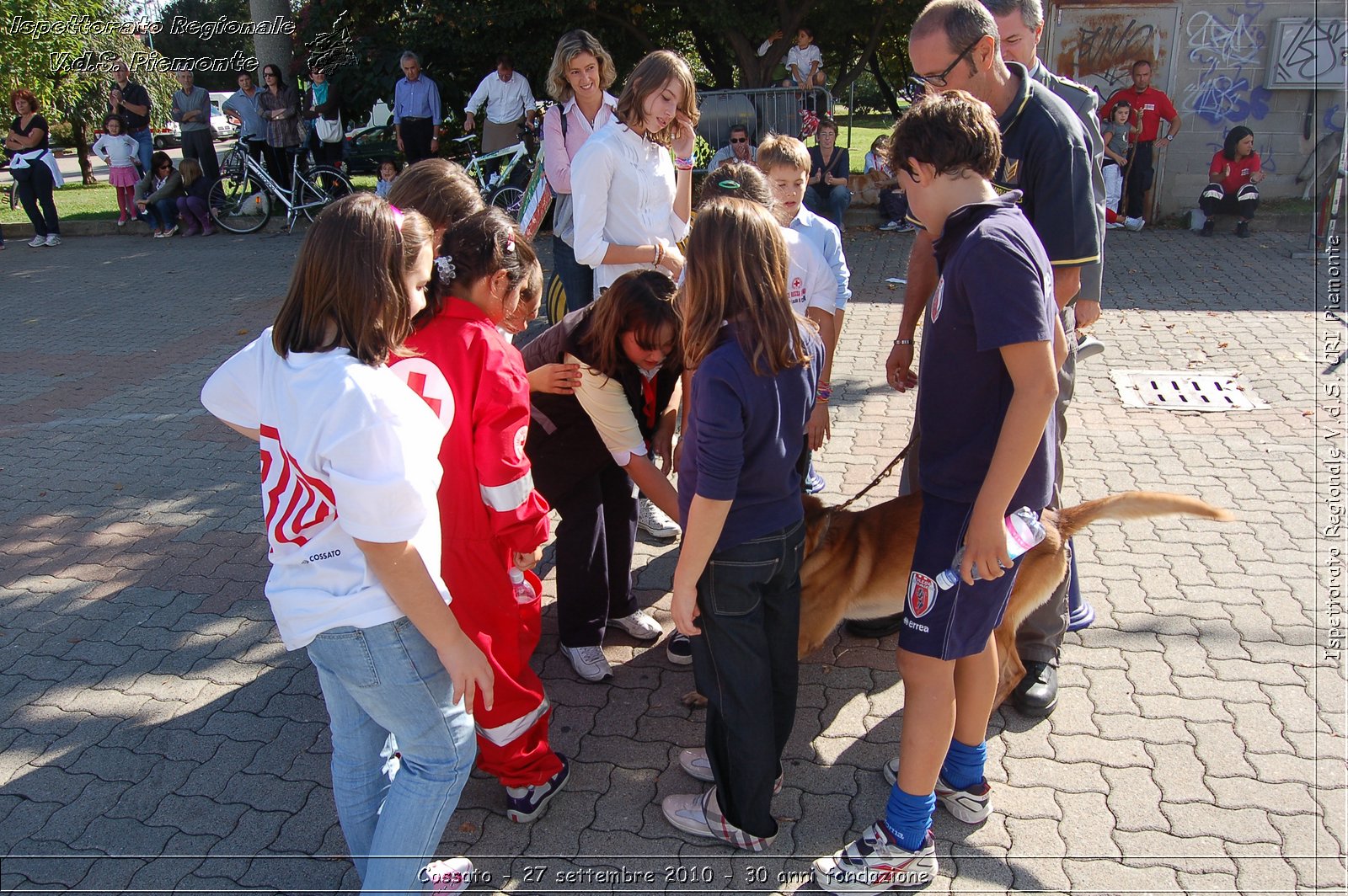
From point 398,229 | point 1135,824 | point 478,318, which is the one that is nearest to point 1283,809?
point 1135,824

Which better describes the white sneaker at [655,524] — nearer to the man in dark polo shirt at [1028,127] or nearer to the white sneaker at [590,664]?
the white sneaker at [590,664]

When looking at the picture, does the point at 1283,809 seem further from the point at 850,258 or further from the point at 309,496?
the point at 850,258

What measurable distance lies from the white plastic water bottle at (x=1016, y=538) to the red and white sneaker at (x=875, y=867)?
2.39 ft

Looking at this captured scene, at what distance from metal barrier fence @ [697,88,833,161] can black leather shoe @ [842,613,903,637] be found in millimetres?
9546

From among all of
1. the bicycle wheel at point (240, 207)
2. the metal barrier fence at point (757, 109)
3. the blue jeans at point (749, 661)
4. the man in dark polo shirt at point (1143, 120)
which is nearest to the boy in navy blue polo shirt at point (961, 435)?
the blue jeans at point (749, 661)

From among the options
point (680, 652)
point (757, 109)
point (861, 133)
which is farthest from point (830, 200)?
point (861, 133)

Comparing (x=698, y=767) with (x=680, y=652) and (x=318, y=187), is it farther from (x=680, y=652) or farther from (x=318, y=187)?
(x=318, y=187)

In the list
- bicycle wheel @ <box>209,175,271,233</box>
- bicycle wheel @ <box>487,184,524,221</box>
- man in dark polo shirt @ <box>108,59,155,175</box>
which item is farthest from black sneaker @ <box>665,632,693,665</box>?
man in dark polo shirt @ <box>108,59,155,175</box>

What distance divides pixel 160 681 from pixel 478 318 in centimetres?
211

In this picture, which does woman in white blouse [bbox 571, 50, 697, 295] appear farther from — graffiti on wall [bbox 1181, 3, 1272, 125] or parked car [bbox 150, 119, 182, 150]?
parked car [bbox 150, 119, 182, 150]

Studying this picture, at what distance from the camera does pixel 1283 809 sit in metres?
2.70

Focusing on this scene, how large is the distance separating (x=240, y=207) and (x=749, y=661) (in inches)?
510

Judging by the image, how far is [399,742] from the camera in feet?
7.02

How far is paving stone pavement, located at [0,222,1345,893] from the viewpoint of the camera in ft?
8.58
